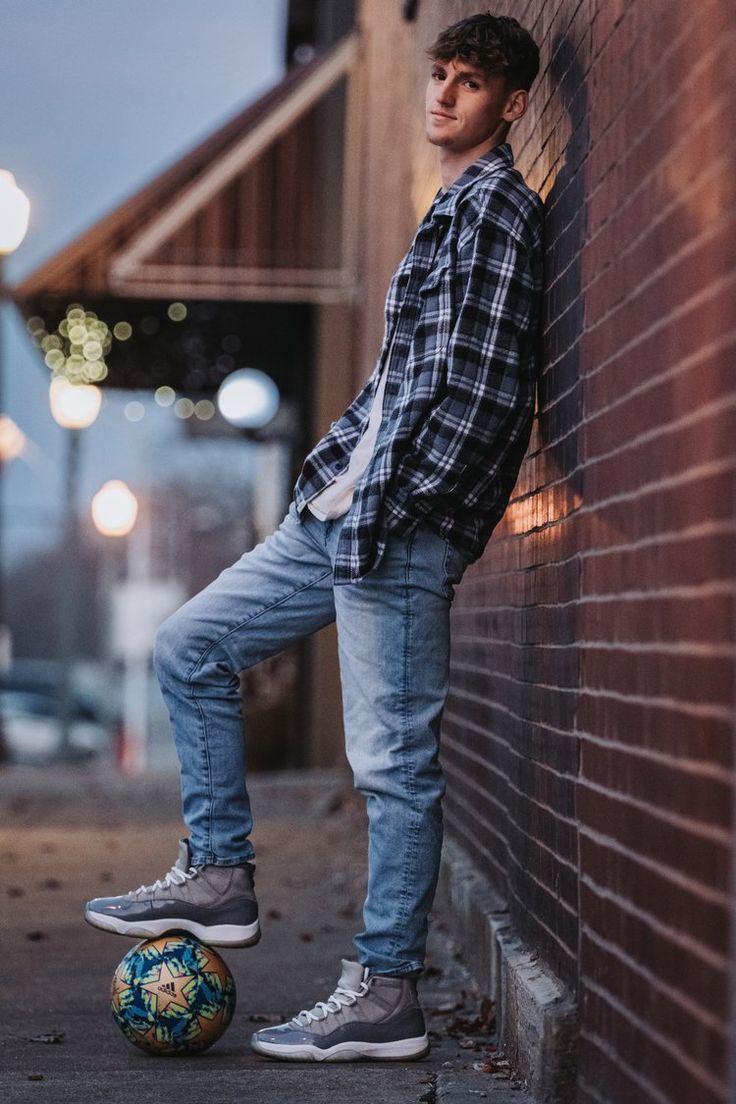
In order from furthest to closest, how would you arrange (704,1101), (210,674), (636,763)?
(210,674) < (636,763) < (704,1101)

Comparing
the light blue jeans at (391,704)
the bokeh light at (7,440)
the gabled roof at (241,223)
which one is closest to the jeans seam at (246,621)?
the light blue jeans at (391,704)

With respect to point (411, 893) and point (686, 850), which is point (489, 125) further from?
point (686, 850)

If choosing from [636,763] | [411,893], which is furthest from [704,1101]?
[411,893]

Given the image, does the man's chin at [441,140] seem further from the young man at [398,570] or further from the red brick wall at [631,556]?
the red brick wall at [631,556]

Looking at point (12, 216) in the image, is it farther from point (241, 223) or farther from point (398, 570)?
point (398, 570)

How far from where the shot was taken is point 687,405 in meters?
2.37

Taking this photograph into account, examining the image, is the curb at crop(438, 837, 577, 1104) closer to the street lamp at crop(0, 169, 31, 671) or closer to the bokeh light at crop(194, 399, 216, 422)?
the street lamp at crop(0, 169, 31, 671)

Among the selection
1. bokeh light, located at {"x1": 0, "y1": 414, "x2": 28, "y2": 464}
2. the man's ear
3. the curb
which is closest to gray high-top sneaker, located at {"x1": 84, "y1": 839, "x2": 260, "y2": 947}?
the curb

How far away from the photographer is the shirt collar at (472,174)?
379cm

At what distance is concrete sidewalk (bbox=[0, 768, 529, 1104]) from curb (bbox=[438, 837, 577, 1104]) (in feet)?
0.29

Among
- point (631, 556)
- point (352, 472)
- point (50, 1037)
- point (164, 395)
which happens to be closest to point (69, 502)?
point (164, 395)

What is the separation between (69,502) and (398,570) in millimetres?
15964

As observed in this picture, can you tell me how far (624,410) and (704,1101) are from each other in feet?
4.11

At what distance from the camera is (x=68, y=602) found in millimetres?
18516
